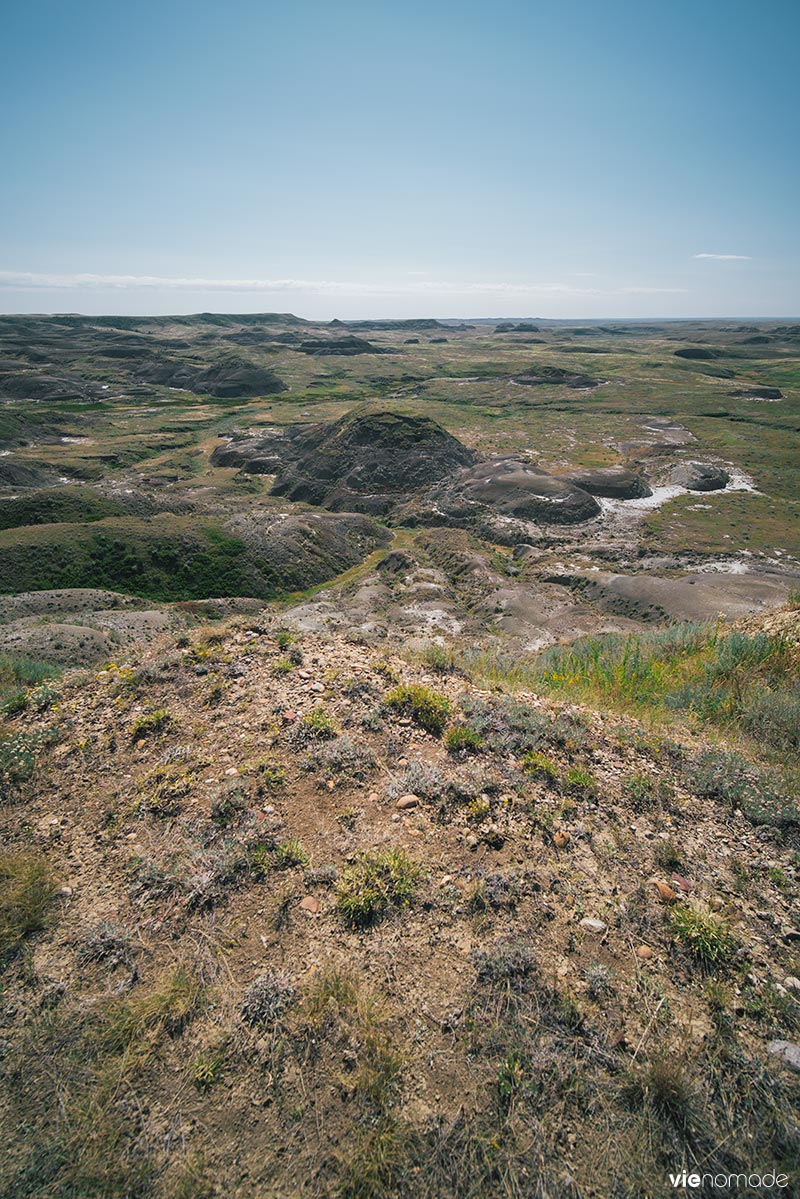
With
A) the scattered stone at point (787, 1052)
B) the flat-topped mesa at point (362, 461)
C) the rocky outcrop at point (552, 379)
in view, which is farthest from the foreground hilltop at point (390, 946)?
the rocky outcrop at point (552, 379)

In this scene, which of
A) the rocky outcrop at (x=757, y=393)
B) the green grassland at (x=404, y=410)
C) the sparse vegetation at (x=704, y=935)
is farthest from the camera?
the rocky outcrop at (x=757, y=393)

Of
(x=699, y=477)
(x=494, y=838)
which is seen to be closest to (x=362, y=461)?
(x=699, y=477)

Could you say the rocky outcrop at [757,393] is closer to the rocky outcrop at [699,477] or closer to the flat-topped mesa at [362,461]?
the rocky outcrop at [699,477]

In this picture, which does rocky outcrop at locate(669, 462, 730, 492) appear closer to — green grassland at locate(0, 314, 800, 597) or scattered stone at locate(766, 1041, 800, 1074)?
green grassland at locate(0, 314, 800, 597)

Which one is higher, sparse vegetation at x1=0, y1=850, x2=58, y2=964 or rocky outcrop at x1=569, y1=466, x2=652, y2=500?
sparse vegetation at x1=0, y1=850, x2=58, y2=964

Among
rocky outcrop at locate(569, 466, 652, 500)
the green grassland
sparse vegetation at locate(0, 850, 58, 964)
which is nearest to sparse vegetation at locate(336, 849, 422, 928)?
sparse vegetation at locate(0, 850, 58, 964)

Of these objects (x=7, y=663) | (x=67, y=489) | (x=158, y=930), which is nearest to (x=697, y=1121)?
(x=158, y=930)
